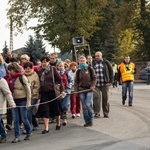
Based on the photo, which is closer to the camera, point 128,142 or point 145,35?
point 128,142

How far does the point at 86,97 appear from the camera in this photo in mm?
11406

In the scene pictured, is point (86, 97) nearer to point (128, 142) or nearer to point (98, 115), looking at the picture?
point (98, 115)

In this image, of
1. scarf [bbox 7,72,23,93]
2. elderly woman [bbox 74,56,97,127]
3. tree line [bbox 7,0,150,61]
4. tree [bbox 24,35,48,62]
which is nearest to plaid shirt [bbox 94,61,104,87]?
elderly woman [bbox 74,56,97,127]

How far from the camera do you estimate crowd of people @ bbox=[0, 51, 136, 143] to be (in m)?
9.65

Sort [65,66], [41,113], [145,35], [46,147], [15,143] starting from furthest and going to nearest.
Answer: [145,35], [65,66], [41,113], [15,143], [46,147]

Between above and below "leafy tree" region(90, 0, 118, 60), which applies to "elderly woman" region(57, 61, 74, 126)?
below

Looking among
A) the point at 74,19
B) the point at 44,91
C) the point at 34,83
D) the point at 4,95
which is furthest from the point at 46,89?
the point at 74,19

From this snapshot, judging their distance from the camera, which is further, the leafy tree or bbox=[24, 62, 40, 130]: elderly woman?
the leafy tree

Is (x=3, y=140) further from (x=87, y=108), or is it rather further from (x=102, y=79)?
(x=102, y=79)

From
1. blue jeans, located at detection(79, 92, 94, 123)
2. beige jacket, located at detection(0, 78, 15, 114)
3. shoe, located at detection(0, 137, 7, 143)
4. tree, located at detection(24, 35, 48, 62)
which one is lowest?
shoe, located at detection(0, 137, 7, 143)

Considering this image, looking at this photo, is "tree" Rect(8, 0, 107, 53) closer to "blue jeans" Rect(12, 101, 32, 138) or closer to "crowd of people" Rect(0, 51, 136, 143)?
"crowd of people" Rect(0, 51, 136, 143)

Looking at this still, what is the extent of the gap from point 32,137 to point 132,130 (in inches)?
91.9

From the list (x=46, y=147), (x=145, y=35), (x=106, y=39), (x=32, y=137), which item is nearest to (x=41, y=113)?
(x=32, y=137)

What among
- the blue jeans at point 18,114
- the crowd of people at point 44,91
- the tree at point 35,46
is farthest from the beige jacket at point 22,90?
the tree at point 35,46
